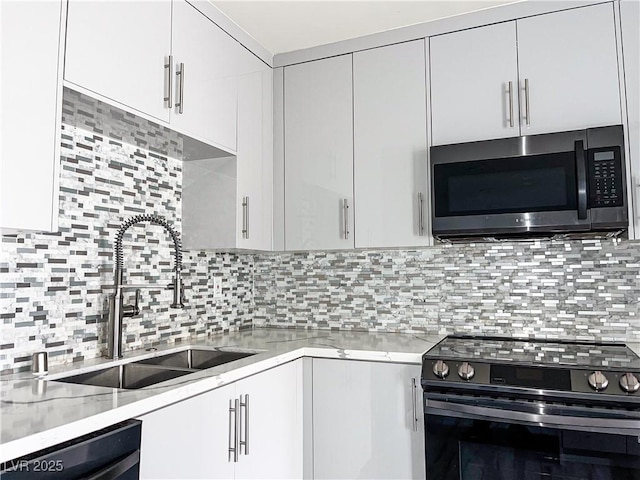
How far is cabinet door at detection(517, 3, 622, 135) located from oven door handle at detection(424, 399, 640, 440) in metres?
1.15

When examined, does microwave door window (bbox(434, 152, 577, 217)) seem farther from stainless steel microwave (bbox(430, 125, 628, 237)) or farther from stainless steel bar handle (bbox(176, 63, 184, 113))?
stainless steel bar handle (bbox(176, 63, 184, 113))

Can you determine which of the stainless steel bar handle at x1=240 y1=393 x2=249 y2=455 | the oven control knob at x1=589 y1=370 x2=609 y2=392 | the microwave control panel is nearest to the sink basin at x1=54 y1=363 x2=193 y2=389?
the stainless steel bar handle at x1=240 y1=393 x2=249 y2=455

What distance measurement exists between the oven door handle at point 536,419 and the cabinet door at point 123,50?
1.47 meters

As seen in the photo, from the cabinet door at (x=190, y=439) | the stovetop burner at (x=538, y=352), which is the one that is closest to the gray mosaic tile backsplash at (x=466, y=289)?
the stovetop burner at (x=538, y=352)

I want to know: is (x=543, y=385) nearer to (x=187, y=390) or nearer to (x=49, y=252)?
(x=187, y=390)

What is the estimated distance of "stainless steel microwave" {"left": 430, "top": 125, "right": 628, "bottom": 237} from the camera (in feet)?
6.35

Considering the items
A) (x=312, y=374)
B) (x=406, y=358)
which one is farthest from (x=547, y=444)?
(x=312, y=374)

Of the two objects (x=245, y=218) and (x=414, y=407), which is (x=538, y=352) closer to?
(x=414, y=407)

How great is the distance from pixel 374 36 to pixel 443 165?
31.1 inches

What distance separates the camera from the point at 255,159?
2506 mm

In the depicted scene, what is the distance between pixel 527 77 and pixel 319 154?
1.02m

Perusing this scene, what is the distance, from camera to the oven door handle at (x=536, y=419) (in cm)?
160

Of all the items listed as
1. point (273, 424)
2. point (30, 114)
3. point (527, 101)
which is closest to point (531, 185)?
point (527, 101)

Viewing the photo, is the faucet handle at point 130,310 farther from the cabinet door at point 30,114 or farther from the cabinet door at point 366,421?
the cabinet door at point 366,421
